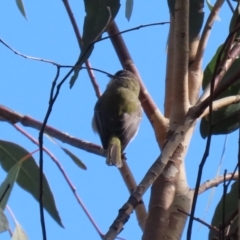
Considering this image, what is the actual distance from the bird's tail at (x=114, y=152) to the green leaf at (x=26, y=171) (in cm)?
32

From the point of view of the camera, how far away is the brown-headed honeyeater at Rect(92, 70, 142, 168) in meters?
3.10

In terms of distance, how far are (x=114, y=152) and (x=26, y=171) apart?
0.66 metres

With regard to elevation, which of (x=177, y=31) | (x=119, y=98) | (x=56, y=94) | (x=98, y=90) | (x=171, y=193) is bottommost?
(x=56, y=94)

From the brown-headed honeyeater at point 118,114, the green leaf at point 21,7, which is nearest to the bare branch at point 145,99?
the green leaf at point 21,7

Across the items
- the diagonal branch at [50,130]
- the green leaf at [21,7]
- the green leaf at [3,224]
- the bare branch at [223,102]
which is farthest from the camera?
the green leaf at [21,7]

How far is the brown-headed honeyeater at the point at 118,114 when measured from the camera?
10.2ft

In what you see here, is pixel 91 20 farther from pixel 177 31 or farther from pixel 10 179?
pixel 10 179

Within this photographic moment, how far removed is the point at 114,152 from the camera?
2668 millimetres

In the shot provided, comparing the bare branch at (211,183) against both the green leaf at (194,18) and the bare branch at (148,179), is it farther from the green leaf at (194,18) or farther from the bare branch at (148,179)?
the green leaf at (194,18)

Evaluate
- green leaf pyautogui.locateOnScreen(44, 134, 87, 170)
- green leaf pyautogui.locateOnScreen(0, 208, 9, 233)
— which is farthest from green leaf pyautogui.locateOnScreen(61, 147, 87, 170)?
green leaf pyautogui.locateOnScreen(0, 208, 9, 233)

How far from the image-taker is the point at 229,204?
181 cm

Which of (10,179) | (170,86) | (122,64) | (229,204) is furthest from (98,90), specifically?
(229,204)

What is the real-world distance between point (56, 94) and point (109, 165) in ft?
4.83

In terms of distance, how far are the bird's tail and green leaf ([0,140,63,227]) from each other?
1.05 ft
